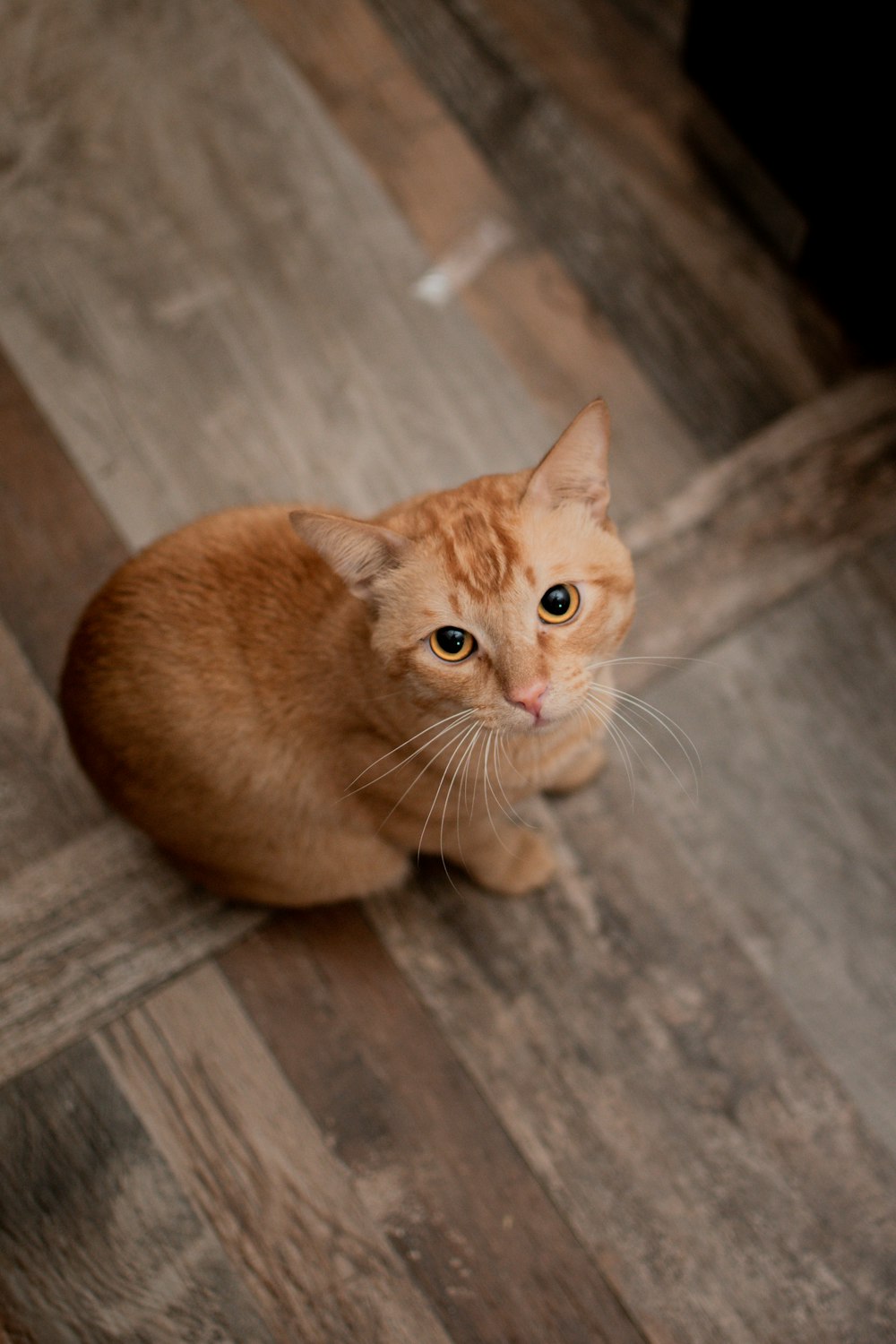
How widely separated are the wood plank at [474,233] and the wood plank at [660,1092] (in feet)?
1.94

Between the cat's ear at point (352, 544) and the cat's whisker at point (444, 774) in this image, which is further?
the cat's whisker at point (444, 774)

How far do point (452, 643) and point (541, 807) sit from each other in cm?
56

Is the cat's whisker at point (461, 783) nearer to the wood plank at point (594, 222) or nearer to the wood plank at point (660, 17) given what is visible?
the wood plank at point (594, 222)

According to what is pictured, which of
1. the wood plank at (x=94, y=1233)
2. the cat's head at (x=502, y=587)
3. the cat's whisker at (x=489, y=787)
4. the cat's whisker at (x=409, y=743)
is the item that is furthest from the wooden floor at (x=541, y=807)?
the cat's head at (x=502, y=587)

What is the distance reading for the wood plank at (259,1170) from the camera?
1330 millimetres

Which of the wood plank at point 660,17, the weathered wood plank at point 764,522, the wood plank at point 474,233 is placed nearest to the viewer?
the weathered wood plank at point 764,522

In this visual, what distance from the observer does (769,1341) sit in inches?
52.1

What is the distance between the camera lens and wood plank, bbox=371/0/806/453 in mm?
1696

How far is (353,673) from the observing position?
113 cm

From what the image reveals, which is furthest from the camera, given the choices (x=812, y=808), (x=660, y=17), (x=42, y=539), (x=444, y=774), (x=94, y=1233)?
(x=660, y=17)

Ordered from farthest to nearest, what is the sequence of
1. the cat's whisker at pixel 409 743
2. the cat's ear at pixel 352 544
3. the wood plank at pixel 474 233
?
the wood plank at pixel 474 233 < the cat's whisker at pixel 409 743 < the cat's ear at pixel 352 544

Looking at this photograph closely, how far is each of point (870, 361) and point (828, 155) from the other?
0.34 meters

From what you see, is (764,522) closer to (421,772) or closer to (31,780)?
(421,772)

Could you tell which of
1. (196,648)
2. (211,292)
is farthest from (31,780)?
(211,292)
